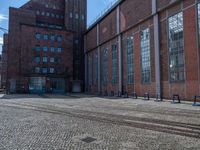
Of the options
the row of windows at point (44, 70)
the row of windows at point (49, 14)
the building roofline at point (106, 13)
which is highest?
the row of windows at point (49, 14)

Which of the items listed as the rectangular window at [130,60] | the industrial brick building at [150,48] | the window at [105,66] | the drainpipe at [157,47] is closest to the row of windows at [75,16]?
the industrial brick building at [150,48]

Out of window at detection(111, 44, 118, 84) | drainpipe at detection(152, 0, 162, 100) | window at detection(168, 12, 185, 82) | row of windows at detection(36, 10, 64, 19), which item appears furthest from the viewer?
row of windows at detection(36, 10, 64, 19)

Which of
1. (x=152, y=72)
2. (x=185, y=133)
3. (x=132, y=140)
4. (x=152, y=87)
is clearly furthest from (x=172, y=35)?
(x=132, y=140)

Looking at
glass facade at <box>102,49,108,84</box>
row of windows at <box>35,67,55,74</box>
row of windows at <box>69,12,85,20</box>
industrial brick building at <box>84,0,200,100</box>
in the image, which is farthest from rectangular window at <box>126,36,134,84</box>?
row of windows at <box>69,12,85,20</box>

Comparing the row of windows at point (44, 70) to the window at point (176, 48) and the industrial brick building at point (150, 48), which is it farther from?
the window at point (176, 48)

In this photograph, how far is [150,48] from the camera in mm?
25125

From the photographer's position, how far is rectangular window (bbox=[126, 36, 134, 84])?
95.8ft

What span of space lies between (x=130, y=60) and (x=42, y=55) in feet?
74.7

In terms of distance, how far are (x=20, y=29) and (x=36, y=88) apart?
13.8m

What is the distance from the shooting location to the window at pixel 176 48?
67.8 feet

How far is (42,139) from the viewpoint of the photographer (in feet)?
20.6

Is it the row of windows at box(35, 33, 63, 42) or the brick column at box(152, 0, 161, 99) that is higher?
the row of windows at box(35, 33, 63, 42)

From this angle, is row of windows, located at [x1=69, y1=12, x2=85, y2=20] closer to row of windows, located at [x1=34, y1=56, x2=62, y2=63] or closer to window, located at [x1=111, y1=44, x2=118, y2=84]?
row of windows, located at [x1=34, y1=56, x2=62, y2=63]

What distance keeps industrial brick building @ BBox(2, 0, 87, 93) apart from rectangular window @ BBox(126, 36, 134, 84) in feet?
64.3
